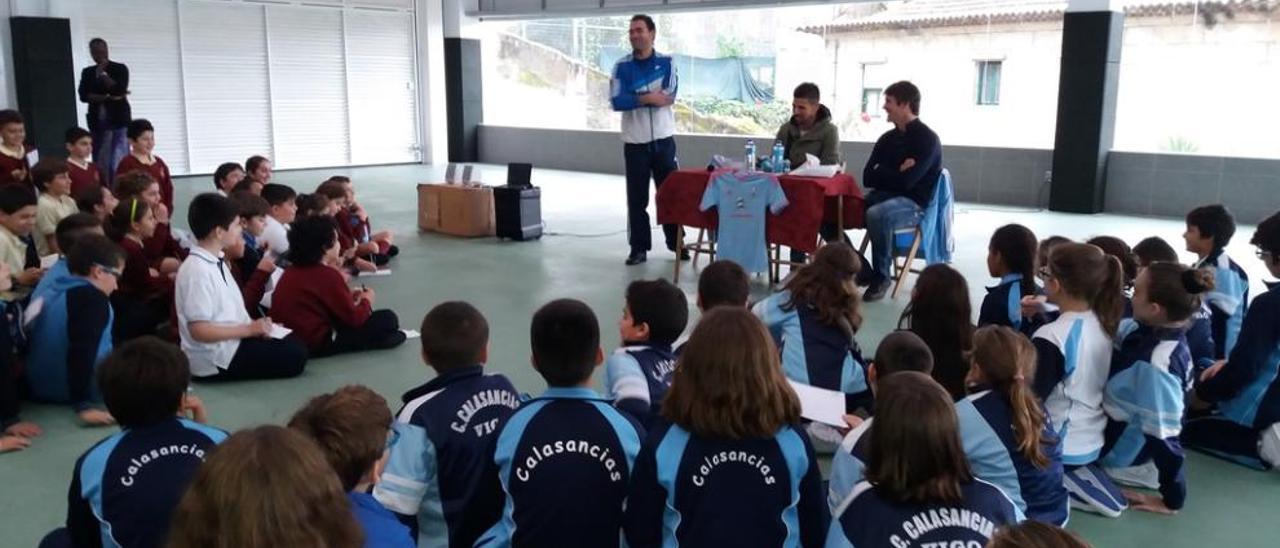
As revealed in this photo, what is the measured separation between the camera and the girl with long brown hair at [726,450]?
6.35 feet

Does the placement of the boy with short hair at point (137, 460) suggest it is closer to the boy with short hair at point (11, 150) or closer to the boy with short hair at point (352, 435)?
the boy with short hair at point (352, 435)

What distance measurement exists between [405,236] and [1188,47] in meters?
7.84

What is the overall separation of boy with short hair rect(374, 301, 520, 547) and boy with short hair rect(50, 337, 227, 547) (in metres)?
0.41

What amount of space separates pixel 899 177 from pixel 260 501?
5.15 metres

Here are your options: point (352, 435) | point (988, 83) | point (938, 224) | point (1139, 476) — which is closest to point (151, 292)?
point (352, 435)

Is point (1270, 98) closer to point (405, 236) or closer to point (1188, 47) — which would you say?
point (1188, 47)

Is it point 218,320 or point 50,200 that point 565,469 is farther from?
point 50,200

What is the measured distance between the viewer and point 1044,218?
9234 millimetres

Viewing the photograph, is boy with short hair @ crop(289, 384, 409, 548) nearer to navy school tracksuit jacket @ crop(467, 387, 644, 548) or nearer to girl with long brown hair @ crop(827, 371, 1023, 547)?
navy school tracksuit jacket @ crop(467, 387, 644, 548)

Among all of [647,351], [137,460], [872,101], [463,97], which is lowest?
[137,460]

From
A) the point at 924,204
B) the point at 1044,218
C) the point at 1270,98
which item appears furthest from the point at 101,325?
the point at 1270,98

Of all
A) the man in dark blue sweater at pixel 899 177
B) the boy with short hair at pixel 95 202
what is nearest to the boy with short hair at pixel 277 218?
the boy with short hair at pixel 95 202

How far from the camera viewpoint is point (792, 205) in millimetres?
5816

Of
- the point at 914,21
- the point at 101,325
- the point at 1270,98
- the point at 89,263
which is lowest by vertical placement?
the point at 101,325
